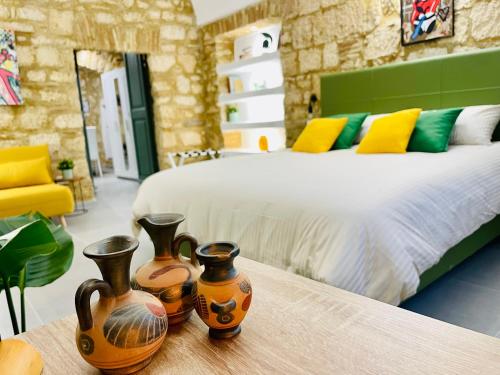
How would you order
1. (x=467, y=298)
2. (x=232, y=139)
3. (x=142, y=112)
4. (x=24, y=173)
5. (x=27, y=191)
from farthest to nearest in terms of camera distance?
(x=142, y=112), (x=232, y=139), (x=24, y=173), (x=27, y=191), (x=467, y=298)

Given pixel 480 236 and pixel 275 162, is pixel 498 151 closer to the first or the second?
pixel 480 236

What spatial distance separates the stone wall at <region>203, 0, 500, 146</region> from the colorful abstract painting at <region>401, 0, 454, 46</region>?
2.2 inches

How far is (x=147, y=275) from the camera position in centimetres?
85

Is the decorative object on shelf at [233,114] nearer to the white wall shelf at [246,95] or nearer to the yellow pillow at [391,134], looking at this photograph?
the white wall shelf at [246,95]

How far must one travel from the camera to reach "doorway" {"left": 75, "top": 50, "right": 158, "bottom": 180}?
6027mm

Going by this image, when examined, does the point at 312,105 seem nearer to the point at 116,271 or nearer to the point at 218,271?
the point at 218,271

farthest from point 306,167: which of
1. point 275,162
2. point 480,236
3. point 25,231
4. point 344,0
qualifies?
point 344,0

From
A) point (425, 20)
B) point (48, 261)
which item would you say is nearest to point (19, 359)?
point (48, 261)

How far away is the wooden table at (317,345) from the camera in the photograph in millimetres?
698

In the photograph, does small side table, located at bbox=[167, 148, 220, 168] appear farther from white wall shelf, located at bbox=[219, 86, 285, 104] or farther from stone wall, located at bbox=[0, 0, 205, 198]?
white wall shelf, located at bbox=[219, 86, 285, 104]

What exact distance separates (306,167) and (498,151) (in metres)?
1.31

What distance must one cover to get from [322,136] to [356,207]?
6.61 feet

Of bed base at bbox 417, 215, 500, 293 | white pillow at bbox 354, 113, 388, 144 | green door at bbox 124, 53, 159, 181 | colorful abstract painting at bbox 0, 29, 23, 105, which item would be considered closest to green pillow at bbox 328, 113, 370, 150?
white pillow at bbox 354, 113, 388, 144

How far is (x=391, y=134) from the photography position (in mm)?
2883
